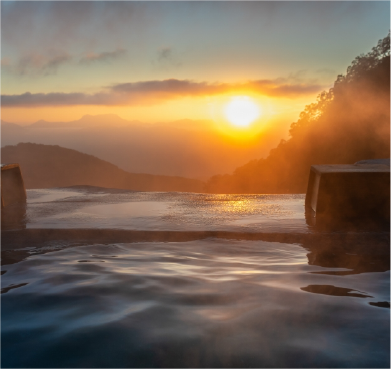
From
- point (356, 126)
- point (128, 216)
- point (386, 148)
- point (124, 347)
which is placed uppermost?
point (356, 126)

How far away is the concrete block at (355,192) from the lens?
4.93 meters

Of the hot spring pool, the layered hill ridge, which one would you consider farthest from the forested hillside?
the layered hill ridge

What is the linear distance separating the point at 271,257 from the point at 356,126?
1410 inches

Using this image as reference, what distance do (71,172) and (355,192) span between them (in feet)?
352

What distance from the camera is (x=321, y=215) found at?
17.3 ft

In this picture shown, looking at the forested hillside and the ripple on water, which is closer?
the ripple on water

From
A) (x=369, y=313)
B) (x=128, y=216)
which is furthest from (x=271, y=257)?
(x=128, y=216)

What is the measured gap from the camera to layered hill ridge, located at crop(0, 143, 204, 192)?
97.8 meters

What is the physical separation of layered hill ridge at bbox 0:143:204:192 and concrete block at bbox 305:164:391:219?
85393 millimetres

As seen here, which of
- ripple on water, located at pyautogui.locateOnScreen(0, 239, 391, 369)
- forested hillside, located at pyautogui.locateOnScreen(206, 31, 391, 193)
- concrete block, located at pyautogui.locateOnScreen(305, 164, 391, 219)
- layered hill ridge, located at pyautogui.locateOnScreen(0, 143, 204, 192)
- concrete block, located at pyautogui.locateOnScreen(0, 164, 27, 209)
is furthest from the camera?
layered hill ridge, located at pyautogui.locateOnScreen(0, 143, 204, 192)

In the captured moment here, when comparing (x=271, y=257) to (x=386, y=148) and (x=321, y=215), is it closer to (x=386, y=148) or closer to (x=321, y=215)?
(x=321, y=215)

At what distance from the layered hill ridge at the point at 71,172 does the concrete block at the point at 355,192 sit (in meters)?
85.4

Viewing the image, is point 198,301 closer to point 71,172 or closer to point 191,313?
point 191,313

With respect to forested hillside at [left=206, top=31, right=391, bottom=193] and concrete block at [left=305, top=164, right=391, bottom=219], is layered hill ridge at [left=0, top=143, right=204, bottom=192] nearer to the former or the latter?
forested hillside at [left=206, top=31, right=391, bottom=193]
